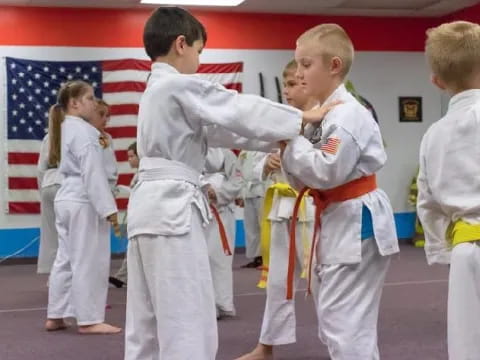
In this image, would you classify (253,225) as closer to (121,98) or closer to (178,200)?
(121,98)

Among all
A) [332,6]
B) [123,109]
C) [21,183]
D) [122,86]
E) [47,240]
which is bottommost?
[47,240]

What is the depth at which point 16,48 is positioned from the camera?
941cm

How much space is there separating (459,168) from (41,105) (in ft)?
25.5

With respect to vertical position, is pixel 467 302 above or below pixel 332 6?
below

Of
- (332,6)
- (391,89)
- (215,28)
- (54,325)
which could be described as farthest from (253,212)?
(54,325)

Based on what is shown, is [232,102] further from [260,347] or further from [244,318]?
[244,318]

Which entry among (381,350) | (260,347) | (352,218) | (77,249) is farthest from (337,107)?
(77,249)

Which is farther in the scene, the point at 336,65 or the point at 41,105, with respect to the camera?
the point at 41,105

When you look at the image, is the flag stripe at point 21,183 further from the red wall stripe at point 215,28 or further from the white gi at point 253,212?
the white gi at point 253,212

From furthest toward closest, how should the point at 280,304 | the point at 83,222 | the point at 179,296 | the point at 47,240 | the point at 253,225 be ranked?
1. the point at 253,225
2. the point at 47,240
3. the point at 83,222
4. the point at 280,304
5. the point at 179,296

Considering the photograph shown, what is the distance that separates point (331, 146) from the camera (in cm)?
245

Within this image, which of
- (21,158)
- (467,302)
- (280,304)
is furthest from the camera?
(21,158)

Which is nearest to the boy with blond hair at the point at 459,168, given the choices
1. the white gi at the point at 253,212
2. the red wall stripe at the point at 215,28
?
the white gi at the point at 253,212

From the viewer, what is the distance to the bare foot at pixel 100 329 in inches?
184
